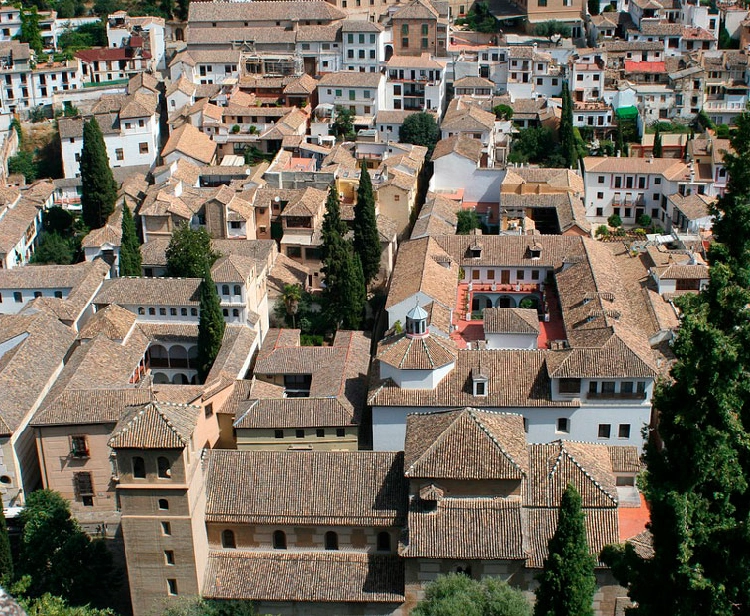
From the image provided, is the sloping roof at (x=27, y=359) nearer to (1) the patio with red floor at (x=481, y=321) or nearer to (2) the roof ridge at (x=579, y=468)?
(1) the patio with red floor at (x=481, y=321)

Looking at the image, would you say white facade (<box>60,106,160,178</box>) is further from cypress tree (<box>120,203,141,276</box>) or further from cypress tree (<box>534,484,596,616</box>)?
cypress tree (<box>534,484,596,616</box>)

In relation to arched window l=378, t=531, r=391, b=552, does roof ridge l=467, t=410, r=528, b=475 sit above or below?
above

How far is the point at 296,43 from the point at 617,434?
56015 millimetres

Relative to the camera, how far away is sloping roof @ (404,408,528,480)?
3819cm

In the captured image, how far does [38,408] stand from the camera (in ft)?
166

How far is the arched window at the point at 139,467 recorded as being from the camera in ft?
122

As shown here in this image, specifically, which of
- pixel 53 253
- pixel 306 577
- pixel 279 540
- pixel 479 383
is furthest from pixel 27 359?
pixel 479 383

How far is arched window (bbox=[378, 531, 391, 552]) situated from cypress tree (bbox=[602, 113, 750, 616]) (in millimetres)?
16462

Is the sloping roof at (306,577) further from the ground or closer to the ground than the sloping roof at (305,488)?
closer to the ground

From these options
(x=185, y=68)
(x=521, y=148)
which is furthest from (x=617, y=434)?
(x=185, y=68)

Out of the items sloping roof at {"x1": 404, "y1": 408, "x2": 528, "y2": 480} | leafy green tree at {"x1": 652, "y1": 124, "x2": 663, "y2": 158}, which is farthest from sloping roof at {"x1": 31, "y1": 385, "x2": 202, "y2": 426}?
leafy green tree at {"x1": 652, "y1": 124, "x2": 663, "y2": 158}

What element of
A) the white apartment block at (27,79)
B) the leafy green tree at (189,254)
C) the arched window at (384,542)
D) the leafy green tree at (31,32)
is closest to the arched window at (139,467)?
the arched window at (384,542)

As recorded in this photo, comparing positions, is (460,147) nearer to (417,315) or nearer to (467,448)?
(417,315)

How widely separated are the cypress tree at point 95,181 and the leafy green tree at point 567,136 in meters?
34.6
